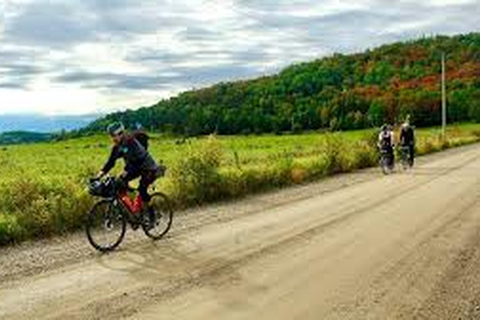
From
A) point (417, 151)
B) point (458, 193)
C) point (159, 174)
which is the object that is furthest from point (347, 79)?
point (159, 174)

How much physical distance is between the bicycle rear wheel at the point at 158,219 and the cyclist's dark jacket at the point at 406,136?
22427mm

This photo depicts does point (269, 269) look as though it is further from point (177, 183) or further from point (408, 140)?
point (408, 140)

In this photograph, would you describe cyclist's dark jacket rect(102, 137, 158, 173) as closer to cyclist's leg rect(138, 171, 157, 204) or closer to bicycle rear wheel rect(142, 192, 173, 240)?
cyclist's leg rect(138, 171, 157, 204)

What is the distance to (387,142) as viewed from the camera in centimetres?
3428

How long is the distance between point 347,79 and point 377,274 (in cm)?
11602

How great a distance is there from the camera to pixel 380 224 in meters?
16.4

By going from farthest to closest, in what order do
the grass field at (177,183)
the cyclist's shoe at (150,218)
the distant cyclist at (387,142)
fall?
the distant cyclist at (387,142), the grass field at (177,183), the cyclist's shoe at (150,218)

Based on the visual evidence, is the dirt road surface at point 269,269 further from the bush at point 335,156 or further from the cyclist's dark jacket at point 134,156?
the bush at point 335,156

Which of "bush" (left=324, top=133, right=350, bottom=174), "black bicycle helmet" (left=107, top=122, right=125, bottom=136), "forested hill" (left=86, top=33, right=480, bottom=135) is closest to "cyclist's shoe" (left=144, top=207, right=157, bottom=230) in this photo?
"black bicycle helmet" (left=107, top=122, right=125, bottom=136)

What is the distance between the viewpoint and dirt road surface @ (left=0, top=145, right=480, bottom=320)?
9203 millimetres

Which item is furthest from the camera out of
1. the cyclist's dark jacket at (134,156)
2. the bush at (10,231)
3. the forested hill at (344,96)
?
the forested hill at (344,96)

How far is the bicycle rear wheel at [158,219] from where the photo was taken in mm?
14895

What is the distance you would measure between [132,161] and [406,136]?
24.0m

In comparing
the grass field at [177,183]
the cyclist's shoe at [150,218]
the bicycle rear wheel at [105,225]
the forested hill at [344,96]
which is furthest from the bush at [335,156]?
the forested hill at [344,96]
